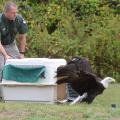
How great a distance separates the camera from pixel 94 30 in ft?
53.0

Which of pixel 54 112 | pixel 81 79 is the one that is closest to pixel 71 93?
pixel 81 79

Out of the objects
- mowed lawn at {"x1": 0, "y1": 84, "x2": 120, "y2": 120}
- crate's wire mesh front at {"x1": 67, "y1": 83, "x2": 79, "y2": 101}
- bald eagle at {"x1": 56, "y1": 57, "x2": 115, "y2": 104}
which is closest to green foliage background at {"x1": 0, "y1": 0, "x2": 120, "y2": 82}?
crate's wire mesh front at {"x1": 67, "y1": 83, "x2": 79, "y2": 101}

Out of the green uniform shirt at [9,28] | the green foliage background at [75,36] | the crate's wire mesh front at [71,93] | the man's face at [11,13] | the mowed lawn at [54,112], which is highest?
the man's face at [11,13]

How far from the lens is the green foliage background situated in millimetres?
15711

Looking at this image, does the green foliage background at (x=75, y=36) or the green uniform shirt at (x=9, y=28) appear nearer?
the green uniform shirt at (x=9, y=28)

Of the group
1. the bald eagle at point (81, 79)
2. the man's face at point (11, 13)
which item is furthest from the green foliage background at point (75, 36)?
the bald eagle at point (81, 79)

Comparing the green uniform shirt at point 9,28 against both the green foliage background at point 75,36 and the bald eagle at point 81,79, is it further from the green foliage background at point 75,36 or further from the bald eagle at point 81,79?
the green foliage background at point 75,36

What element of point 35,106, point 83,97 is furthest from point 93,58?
point 35,106

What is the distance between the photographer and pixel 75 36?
52.4ft

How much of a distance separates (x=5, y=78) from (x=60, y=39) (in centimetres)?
590

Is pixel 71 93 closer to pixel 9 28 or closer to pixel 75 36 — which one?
pixel 9 28

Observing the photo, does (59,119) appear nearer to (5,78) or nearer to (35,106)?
(35,106)

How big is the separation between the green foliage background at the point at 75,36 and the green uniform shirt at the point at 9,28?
4.59 meters

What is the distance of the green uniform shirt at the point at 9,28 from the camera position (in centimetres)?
1077
